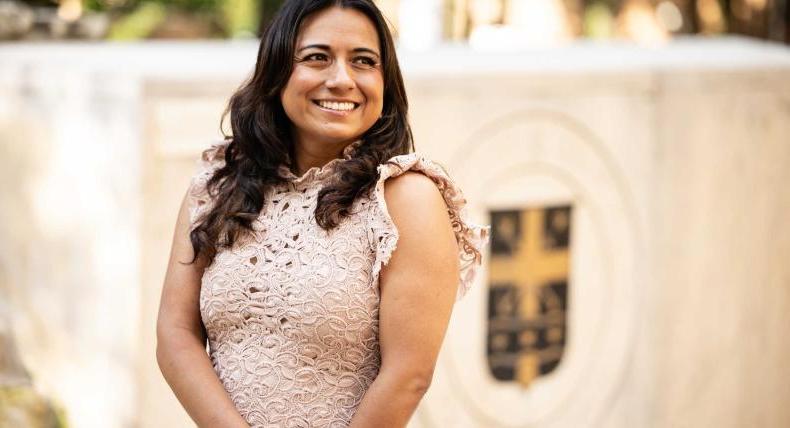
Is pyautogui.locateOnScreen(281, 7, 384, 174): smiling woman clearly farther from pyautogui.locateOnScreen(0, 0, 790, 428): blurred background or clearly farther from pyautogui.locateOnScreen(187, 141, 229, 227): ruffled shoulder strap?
pyautogui.locateOnScreen(0, 0, 790, 428): blurred background

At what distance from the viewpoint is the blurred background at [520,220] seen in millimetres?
3869

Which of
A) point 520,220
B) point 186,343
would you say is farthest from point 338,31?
point 520,220

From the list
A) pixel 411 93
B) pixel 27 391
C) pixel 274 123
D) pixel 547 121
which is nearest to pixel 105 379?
pixel 27 391

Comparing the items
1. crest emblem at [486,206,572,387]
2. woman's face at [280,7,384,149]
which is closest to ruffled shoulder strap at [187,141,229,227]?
woman's face at [280,7,384,149]

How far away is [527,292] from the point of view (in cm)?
456

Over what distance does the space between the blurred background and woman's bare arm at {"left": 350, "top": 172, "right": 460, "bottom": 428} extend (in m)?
1.84

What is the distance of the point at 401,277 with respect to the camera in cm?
189

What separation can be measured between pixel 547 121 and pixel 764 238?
3.93 ft

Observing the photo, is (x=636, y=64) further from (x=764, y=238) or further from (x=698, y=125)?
(x=764, y=238)

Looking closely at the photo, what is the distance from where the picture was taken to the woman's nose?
194 cm

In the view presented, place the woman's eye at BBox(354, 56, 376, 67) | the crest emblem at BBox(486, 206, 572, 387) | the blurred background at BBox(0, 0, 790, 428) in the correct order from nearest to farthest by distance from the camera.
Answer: the woman's eye at BBox(354, 56, 376, 67)
the blurred background at BBox(0, 0, 790, 428)
the crest emblem at BBox(486, 206, 572, 387)

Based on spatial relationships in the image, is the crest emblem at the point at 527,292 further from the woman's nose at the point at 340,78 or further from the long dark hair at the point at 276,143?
the woman's nose at the point at 340,78

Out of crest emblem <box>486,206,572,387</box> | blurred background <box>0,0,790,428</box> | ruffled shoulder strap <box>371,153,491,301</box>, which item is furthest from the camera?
crest emblem <box>486,206,572,387</box>

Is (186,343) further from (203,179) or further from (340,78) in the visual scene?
(340,78)
